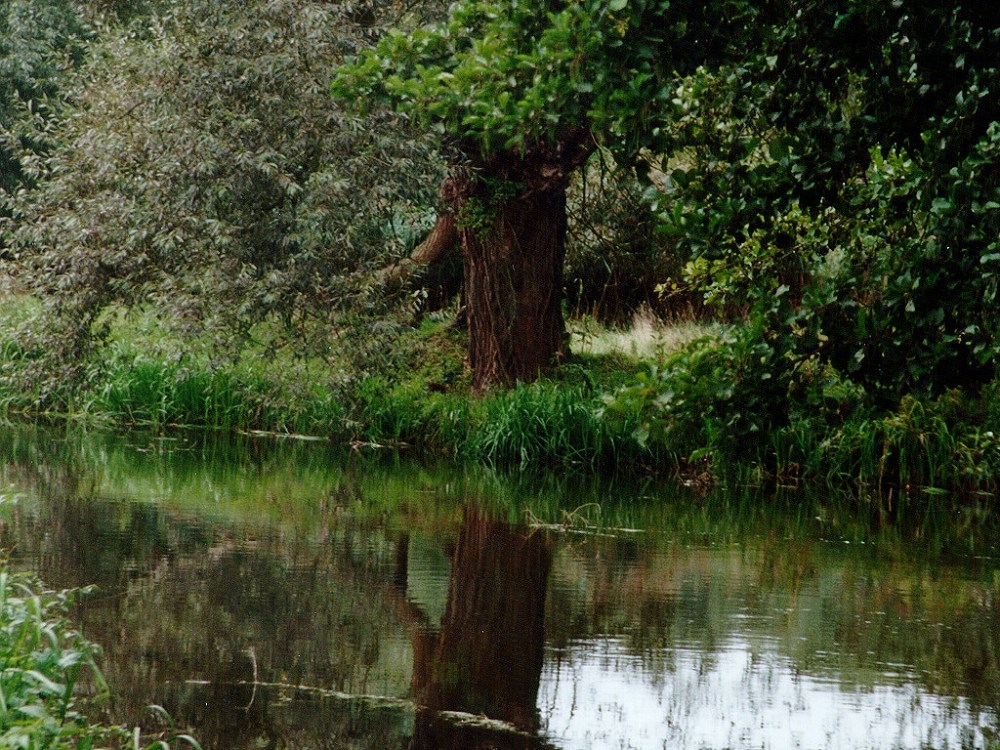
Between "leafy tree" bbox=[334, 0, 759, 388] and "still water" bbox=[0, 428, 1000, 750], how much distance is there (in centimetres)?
252

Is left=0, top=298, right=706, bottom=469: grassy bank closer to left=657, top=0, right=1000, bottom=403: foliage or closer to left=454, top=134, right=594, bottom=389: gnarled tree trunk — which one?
left=454, top=134, right=594, bottom=389: gnarled tree trunk

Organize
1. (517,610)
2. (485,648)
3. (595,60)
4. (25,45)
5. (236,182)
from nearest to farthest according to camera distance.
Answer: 1. (595,60)
2. (485,648)
3. (517,610)
4. (236,182)
5. (25,45)

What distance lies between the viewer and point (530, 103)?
725 cm

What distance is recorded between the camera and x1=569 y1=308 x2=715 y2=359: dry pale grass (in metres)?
17.7

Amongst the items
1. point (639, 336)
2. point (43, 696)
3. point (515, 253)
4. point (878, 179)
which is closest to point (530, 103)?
point (878, 179)

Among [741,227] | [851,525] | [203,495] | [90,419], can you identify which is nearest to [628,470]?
[851,525]

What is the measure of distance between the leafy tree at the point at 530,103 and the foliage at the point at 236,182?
2.22 ft

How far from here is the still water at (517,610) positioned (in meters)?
5.77

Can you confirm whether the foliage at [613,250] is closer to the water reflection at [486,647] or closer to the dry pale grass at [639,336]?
the dry pale grass at [639,336]

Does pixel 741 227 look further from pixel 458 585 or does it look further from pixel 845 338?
pixel 458 585

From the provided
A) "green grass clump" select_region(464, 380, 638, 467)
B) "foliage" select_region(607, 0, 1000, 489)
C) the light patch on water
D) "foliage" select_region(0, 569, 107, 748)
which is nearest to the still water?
the light patch on water

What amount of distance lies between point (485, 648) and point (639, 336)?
11.9 metres

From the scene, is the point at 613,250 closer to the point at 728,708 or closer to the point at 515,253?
the point at 515,253

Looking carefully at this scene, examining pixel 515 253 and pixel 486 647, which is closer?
pixel 486 647
